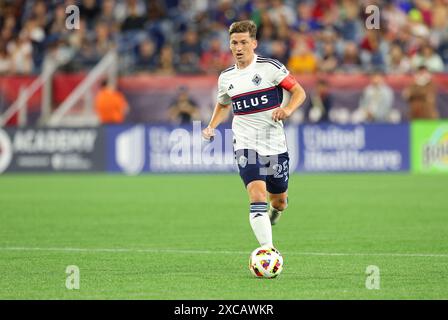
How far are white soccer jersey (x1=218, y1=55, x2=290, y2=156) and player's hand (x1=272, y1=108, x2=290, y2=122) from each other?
0.65m

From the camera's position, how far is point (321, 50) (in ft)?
94.9

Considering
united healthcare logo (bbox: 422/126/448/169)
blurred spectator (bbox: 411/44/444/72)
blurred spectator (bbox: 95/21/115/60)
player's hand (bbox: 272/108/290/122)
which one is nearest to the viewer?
player's hand (bbox: 272/108/290/122)

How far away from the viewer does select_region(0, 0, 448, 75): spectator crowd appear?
93.0 feet

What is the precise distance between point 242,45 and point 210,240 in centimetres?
358

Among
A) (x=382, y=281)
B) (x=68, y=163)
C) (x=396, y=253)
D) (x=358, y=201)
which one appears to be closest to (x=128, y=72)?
(x=68, y=163)

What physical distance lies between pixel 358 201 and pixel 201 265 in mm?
8664

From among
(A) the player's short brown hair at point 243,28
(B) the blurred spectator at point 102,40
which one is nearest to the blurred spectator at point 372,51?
(B) the blurred spectator at point 102,40

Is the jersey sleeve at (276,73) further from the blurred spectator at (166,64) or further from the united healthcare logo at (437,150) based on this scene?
the blurred spectator at (166,64)

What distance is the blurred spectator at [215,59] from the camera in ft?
92.8

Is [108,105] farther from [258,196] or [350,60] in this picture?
[258,196]

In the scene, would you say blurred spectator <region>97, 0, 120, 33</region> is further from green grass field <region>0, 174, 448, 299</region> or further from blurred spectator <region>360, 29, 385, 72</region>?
green grass field <region>0, 174, 448, 299</region>

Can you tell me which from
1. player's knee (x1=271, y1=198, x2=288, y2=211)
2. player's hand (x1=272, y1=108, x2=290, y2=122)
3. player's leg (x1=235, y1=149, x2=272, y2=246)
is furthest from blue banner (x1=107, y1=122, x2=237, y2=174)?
player's hand (x1=272, y1=108, x2=290, y2=122)

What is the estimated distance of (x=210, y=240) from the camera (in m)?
13.2

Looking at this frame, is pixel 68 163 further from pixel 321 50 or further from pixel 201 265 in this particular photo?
pixel 201 265
